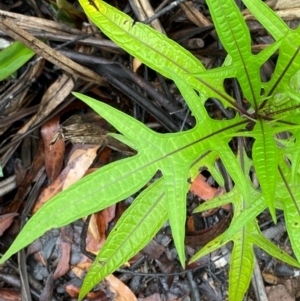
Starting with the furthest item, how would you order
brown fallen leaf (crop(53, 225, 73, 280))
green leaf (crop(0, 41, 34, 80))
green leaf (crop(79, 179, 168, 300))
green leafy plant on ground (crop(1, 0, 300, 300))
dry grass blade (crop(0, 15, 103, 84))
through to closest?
brown fallen leaf (crop(53, 225, 73, 280))
green leaf (crop(0, 41, 34, 80))
dry grass blade (crop(0, 15, 103, 84))
green leaf (crop(79, 179, 168, 300))
green leafy plant on ground (crop(1, 0, 300, 300))

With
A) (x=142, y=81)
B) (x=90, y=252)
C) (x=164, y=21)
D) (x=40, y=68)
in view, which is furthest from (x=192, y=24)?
(x=90, y=252)

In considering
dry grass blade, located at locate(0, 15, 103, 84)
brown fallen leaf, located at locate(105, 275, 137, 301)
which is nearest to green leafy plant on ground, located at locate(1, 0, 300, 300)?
dry grass blade, located at locate(0, 15, 103, 84)

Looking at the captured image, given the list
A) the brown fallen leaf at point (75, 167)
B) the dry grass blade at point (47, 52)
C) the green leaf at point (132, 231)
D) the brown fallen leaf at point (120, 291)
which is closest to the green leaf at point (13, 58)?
the dry grass blade at point (47, 52)

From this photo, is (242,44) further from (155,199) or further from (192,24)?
(192,24)

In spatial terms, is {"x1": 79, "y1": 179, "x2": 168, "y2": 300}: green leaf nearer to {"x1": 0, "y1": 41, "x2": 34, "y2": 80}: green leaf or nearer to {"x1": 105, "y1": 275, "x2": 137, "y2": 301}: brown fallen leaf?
{"x1": 105, "y1": 275, "x2": 137, "y2": 301}: brown fallen leaf

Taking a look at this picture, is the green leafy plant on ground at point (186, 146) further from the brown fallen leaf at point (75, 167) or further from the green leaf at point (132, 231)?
the brown fallen leaf at point (75, 167)

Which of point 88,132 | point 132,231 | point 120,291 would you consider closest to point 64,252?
point 120,291

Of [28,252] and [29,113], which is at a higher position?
[29,113]

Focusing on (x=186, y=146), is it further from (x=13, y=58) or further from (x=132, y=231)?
(x=13, y=58)
